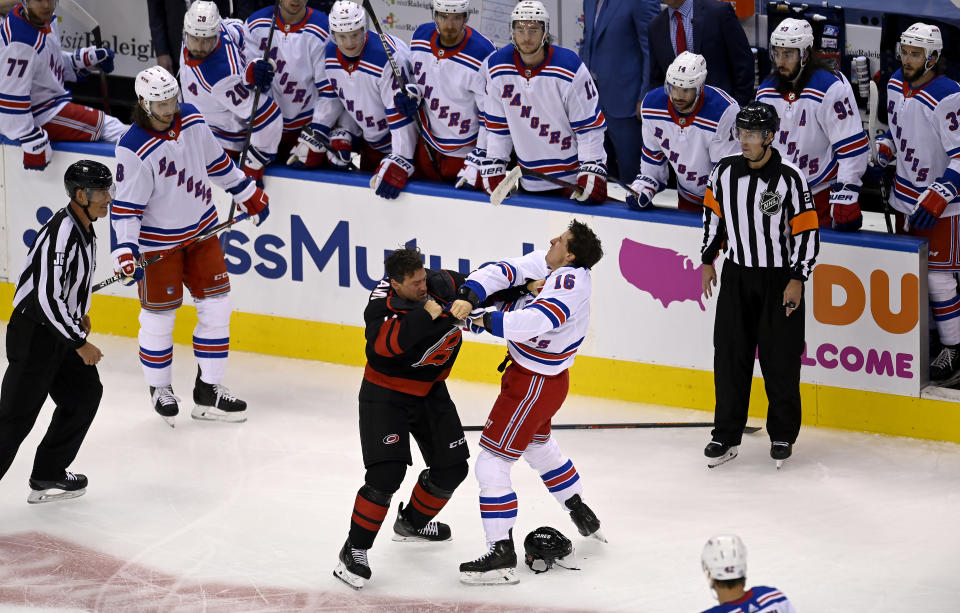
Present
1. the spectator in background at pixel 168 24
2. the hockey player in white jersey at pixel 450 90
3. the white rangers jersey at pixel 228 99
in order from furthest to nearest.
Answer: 1. the spectator in background at pixel 168 24
2. the white rangers jersey at pixel 228 99
3. the hockey player in white jersey at pixel 450 90

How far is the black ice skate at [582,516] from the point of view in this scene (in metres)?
5.20

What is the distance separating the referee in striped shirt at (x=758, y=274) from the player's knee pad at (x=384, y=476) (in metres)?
1.67

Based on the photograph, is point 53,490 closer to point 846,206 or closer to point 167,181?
point 167,181

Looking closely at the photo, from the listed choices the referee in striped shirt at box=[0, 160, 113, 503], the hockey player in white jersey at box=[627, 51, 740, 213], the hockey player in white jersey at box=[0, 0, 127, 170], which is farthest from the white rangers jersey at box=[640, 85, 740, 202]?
the hockey player in white jersey at box=[0, 0, 127, 170]

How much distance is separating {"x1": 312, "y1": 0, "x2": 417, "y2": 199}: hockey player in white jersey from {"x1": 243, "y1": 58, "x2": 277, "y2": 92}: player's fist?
271 mm

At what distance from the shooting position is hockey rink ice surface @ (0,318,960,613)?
4.91m

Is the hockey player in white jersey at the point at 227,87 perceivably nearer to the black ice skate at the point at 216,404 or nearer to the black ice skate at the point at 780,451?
the black ice skate at the point at 216,404

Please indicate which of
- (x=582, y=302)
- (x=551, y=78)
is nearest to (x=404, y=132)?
(x=551, y=78)

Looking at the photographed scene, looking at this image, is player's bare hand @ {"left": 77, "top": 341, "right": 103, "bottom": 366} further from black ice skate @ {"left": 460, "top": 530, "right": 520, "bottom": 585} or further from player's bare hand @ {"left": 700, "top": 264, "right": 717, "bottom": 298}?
player's bare hand @ {"left": 700, "top": 264, "right": 717, "bottom": 298}

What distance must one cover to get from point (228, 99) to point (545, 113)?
1590 millimetres

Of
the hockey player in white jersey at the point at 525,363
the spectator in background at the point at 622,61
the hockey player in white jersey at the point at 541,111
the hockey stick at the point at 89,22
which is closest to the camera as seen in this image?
the hockey player in white jersey at the point at 525,363

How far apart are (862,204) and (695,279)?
160 cm

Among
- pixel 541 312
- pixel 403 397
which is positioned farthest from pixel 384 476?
pixel 541 312

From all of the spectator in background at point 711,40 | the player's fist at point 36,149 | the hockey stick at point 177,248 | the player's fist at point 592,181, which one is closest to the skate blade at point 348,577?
the hockey stick at point 177,248
